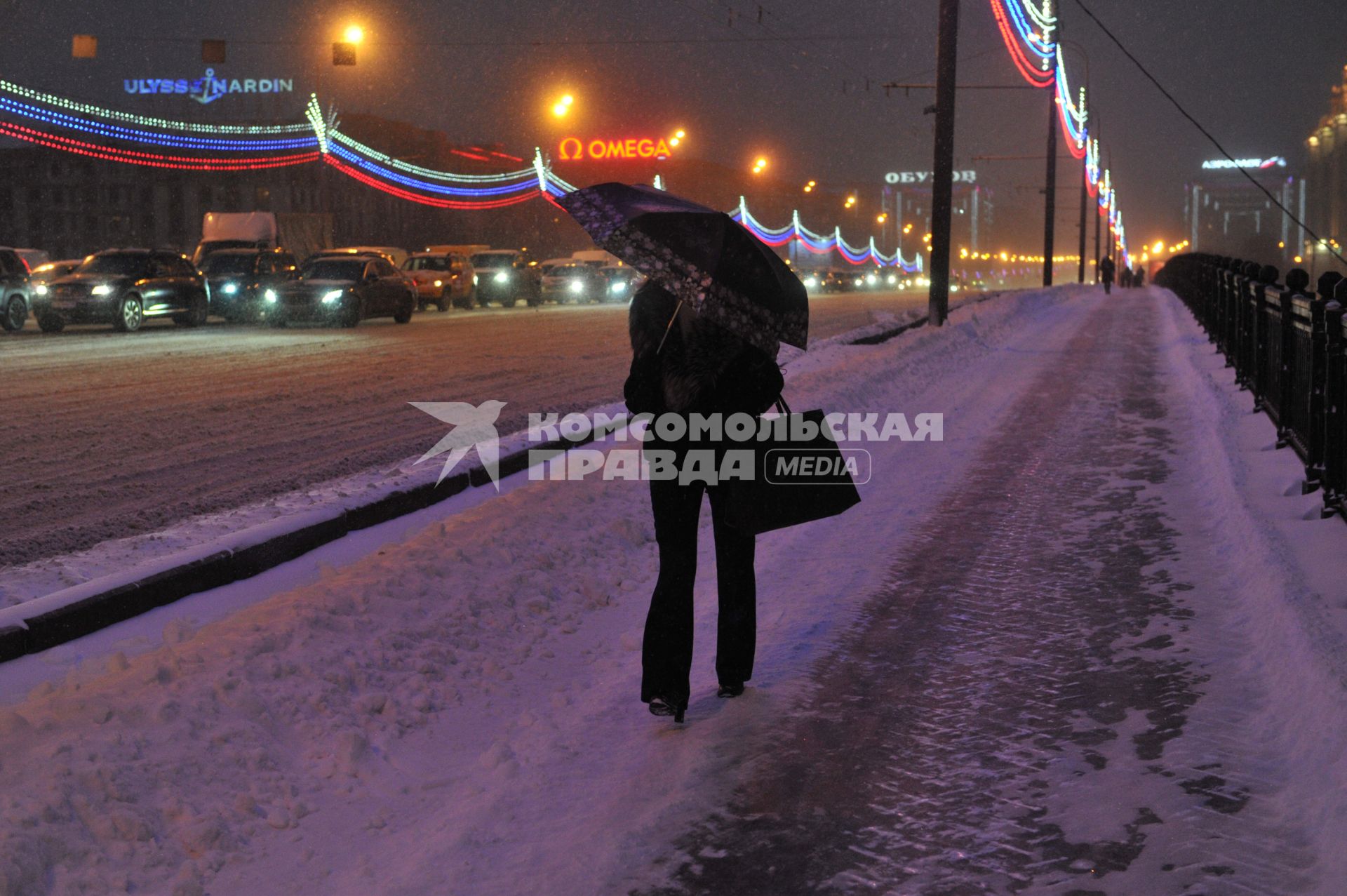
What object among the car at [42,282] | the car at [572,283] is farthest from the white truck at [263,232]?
the car at [572,283]

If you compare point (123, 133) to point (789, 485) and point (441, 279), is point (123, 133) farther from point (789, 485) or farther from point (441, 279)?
point (789, 485)

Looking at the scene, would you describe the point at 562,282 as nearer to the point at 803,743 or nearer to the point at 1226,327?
the point at 1226,327

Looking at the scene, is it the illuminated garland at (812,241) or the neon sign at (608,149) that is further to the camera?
the illuminated garland at (812,241)

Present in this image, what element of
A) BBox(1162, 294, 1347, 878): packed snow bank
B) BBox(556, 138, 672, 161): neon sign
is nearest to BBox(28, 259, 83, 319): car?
BBox(1162, 294, 1347, 878): packed snow bank

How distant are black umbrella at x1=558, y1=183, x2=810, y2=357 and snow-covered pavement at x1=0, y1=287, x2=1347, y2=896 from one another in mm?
1559

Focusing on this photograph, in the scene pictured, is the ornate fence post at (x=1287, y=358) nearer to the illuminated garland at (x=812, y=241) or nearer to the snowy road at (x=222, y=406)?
A: the snowy road at (x=222, y=406)

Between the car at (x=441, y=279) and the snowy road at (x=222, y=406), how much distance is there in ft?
37.1

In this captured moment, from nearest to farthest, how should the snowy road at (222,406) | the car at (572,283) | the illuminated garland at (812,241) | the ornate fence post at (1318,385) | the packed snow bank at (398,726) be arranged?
the packed snow bank at (398,726)
the ornate fence post at (1318,385)
the snowy road at (222,406)
the car at (572,283)
the illuminated garland at (812,241)

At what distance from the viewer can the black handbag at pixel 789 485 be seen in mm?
4715

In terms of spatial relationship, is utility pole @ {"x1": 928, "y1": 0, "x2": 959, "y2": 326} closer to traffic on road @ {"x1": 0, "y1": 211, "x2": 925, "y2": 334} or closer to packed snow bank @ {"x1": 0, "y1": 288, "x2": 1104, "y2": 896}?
traffic on road @ {"x1": 0, "y1": 211, "x2": 925, "y2": 334}

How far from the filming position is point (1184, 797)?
415cm

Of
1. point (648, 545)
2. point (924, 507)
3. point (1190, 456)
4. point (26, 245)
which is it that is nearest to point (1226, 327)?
point (1190, 456)

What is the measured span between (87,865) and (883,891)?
7.37ft

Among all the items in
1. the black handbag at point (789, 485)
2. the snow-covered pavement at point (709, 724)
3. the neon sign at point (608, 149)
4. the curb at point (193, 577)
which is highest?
the neon sign at point (608, 149)
